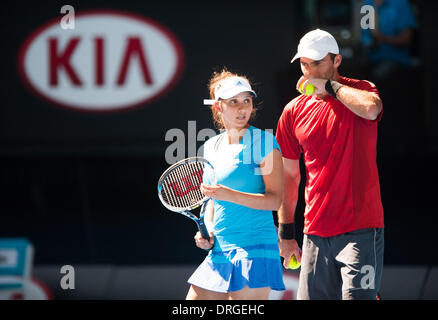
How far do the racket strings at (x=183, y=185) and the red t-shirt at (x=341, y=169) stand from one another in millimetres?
507

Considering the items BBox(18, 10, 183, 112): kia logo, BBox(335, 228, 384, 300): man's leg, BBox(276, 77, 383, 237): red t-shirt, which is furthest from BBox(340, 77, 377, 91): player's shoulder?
BBox(18, 10, 183, 112): kia logo

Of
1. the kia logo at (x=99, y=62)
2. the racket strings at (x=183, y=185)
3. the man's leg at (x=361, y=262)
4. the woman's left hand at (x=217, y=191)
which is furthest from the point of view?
the kia logo at (x=99, y=62)

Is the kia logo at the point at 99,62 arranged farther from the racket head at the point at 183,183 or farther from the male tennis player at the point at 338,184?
the male tennis player at the point at 338,184

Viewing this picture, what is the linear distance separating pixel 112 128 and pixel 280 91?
1.72m

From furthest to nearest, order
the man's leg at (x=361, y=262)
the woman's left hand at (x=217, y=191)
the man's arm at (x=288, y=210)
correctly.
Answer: the man's arm at (x=288, y=210), the man's leg at (x=361, y=262), the woman's left hand at (x=217, y=191)

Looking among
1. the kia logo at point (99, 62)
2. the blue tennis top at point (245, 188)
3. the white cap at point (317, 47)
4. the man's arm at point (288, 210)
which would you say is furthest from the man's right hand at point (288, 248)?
the kia logo at point (99, 62)

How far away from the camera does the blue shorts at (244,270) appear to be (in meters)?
2.92

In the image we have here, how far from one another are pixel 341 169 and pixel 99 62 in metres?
4.05

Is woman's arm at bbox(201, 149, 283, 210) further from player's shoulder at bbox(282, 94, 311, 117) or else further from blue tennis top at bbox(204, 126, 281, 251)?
player's shoulder at bbox(282, 94, 311, 117)

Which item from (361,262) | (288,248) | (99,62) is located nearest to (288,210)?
(288,248)

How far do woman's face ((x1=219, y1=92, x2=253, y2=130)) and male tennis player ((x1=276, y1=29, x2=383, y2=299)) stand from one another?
9.8 inches

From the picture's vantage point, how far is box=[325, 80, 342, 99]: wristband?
9.59 ft
